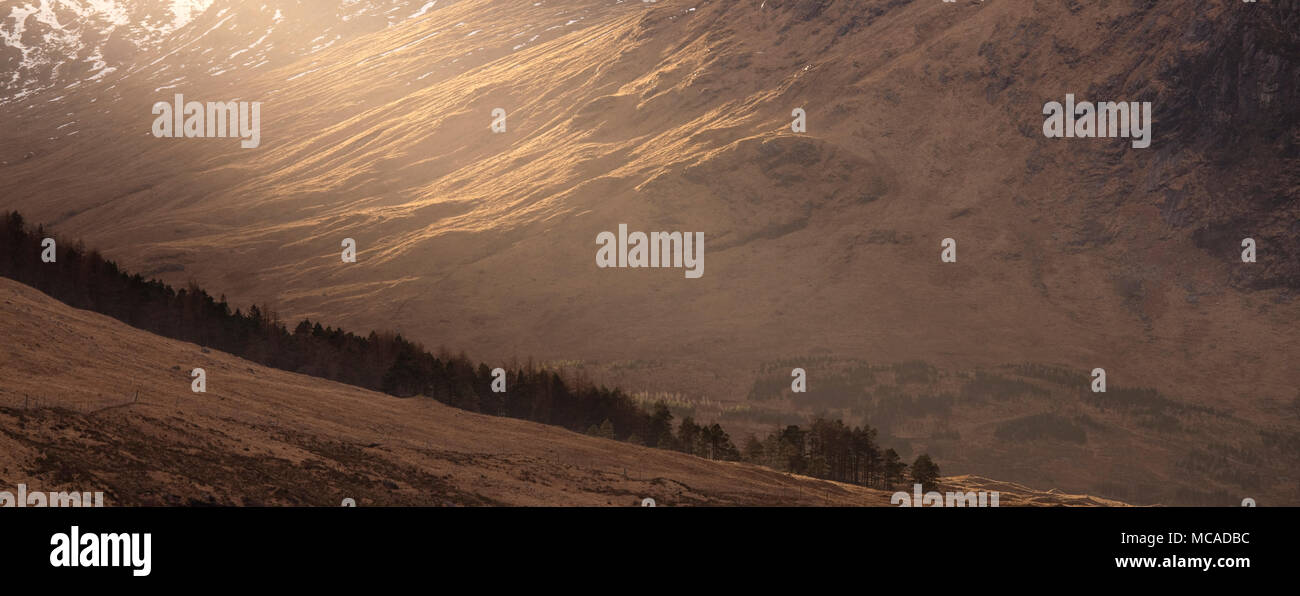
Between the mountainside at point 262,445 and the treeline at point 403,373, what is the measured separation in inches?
483

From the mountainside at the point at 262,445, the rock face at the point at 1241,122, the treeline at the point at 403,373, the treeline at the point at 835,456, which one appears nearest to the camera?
the mountainside at the point at 262,445

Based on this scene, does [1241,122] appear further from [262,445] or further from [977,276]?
[262,445]

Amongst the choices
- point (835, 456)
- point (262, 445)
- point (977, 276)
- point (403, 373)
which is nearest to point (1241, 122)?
point (977, 276)

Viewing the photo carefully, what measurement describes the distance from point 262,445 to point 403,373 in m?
35.8

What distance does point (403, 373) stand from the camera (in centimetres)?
8194

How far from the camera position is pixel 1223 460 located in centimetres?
12238

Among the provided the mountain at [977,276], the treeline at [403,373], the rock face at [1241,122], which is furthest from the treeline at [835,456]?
the rock face at [1241,122]

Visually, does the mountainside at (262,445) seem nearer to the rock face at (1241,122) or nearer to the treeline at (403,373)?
the treeline at (403,373)

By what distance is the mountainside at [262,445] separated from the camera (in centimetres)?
3947

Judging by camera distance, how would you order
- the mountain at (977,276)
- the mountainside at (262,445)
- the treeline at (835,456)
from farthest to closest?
the mountain at (977,276)
the treeline at (835,456)
the mountainside at (262,445)

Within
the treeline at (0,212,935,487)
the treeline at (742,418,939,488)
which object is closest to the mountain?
the treeline at (742,418,939,488)
